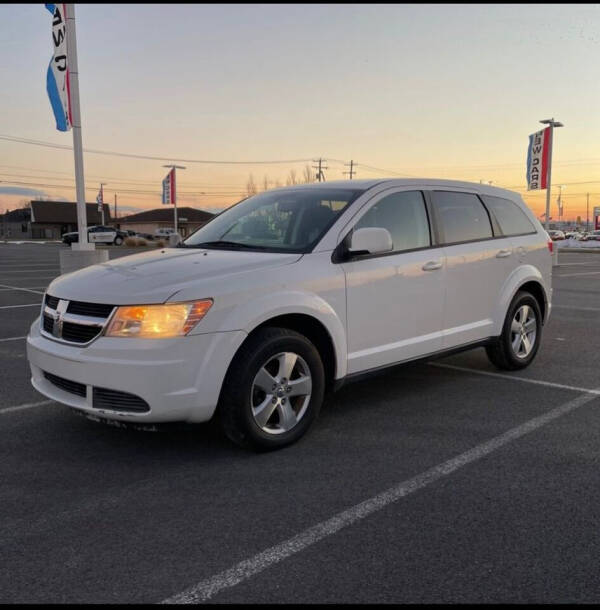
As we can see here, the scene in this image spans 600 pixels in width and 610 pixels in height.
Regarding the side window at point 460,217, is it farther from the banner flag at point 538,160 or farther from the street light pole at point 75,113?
the banner flag at point 538,160

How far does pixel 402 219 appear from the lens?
4.92 metres

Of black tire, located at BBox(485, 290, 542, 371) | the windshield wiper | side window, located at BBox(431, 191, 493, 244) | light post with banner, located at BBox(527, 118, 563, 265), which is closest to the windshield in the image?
the windshield wiper

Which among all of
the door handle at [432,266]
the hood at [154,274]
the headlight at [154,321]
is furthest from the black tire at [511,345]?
the headlight at [154,321]

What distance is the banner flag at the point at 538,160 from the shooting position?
24.5m

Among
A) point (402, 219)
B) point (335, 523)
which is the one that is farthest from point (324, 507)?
point (402, 219)

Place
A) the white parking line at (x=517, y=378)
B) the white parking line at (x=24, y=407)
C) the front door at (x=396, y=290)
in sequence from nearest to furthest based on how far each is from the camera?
the front door at (x=396, y=290) → the white parking line at (x=24, y=407) → the white parking line at (x=517, y=378)

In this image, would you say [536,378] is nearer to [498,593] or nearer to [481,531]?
[481,531]

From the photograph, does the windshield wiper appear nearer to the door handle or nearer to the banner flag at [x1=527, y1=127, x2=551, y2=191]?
the door handle

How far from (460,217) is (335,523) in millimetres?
3315

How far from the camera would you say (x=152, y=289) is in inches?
143

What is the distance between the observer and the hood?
143 inches

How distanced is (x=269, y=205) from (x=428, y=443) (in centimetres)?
233

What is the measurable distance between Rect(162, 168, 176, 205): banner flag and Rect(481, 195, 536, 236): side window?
40227mm

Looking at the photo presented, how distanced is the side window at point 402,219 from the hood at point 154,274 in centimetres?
86
